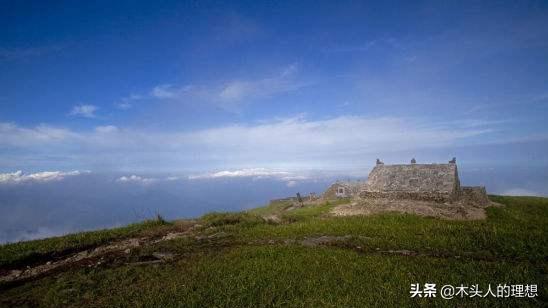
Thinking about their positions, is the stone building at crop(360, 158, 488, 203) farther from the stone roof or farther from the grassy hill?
the grassy hill

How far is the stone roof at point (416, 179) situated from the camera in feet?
113

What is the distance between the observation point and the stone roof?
113 feet

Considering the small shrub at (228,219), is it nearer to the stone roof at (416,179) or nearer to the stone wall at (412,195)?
the stone wall at (412,195)

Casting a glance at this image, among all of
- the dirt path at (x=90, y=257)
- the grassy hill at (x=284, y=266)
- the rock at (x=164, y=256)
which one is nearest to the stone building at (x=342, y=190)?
the grassy hill at (x=284, y=266)

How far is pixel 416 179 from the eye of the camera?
36312 millimetres

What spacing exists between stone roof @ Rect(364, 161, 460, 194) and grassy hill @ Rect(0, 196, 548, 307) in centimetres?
1374

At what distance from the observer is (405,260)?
42.0 ft

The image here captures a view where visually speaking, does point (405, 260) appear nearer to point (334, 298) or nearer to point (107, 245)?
point (334, 298)

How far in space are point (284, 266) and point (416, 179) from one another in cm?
2989

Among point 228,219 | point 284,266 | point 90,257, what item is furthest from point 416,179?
point 90,257

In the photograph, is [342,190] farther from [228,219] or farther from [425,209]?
[228,219]

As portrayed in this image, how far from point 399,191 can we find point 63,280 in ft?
114

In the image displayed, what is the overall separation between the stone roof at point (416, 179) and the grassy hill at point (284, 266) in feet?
45.1

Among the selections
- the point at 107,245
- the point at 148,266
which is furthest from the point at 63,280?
the point at 107,245
